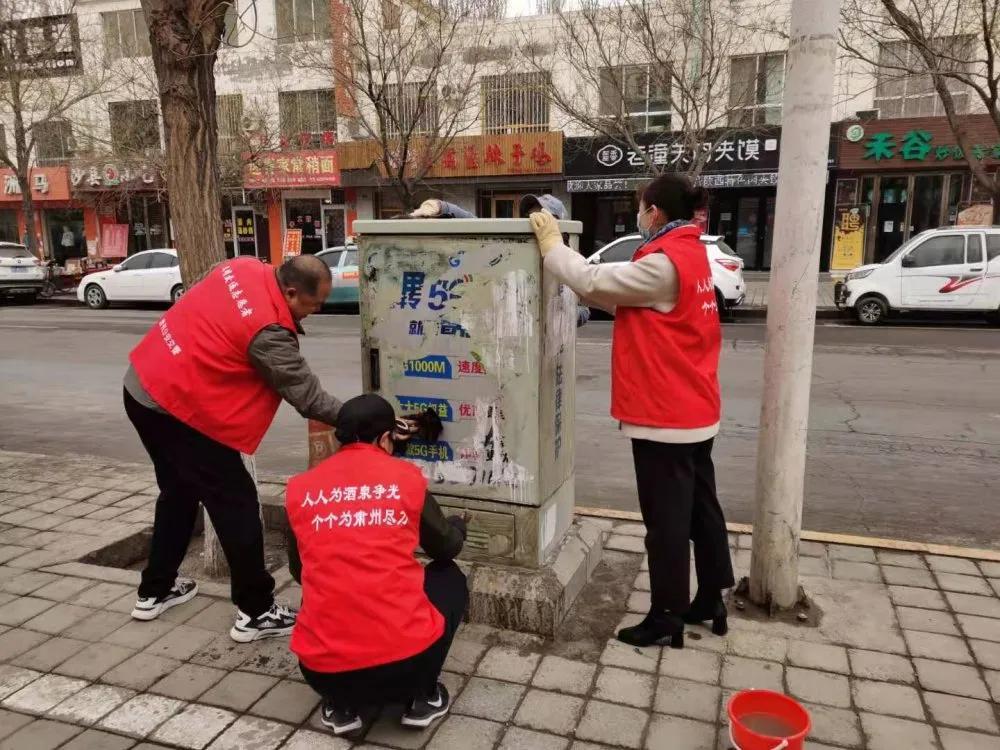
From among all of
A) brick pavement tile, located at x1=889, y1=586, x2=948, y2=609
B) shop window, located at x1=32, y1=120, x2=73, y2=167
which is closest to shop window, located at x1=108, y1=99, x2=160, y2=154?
shop window, located at x1=32, y1=120, x2=73, y2=167

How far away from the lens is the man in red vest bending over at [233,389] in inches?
116

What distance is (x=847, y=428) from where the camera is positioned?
21.5ft

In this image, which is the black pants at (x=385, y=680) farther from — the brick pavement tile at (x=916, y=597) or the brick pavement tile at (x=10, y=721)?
the brick pavement tile at (x=916, y=597)

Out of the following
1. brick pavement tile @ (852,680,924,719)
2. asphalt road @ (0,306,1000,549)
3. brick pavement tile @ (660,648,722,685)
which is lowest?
asphalt road @ (0,306,1000,549)

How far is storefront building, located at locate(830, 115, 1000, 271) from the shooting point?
18.0m

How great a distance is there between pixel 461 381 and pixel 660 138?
58.3ft

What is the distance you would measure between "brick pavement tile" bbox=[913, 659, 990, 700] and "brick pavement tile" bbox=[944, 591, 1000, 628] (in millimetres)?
488

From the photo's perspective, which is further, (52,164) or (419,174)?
(52,164)

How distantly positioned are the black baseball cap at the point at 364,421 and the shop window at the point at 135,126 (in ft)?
74.4

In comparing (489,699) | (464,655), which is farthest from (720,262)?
(489,699)

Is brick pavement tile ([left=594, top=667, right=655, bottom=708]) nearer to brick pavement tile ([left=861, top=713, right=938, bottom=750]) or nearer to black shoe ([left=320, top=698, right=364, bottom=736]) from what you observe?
brick pavement tile ([left=861, top=713, right=938, bottom=750])

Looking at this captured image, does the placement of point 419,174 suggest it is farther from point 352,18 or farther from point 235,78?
point 235,78

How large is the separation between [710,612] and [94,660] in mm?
2467

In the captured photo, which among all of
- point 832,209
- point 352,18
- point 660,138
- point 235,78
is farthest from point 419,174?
point 832,209
